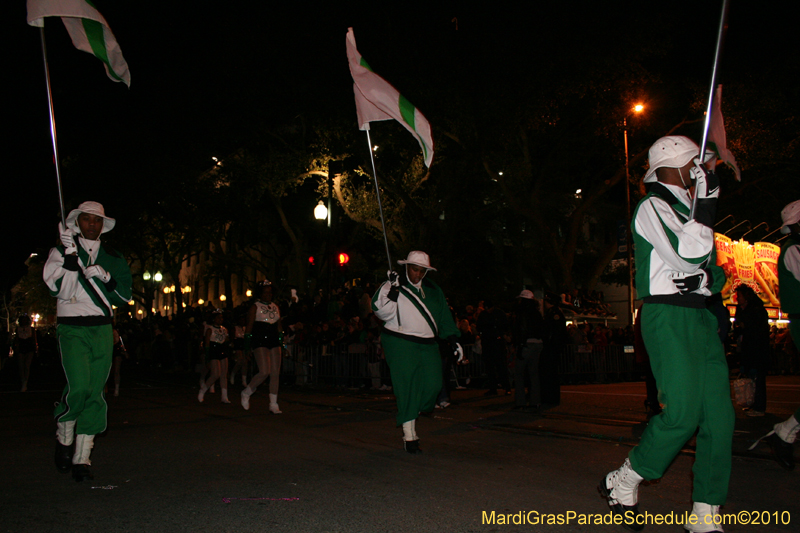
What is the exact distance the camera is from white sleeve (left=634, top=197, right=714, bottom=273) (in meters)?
3.70

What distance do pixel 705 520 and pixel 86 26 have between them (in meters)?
6.25

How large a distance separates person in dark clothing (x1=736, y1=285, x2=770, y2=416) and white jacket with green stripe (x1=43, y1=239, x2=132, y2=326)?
760 cm

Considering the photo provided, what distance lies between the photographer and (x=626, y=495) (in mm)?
3936

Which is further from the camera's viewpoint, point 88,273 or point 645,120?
point 645,120

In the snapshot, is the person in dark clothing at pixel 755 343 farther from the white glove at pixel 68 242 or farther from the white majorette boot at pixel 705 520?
the white glove at pixel 68 242

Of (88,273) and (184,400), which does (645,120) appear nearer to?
(184,400)

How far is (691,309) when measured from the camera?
389 centimetres

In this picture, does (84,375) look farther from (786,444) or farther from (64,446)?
(786,444)

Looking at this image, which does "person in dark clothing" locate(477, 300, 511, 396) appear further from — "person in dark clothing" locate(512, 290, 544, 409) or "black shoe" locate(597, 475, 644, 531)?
"black shoe" locate(597, 475, 644, 531)

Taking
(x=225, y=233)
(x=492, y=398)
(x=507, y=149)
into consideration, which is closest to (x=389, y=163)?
(x=507, y=149)

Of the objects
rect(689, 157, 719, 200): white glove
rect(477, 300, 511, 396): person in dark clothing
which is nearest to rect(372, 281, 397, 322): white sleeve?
rect(689, 157, 719, 200): white glove

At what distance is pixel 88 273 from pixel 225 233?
43902mm

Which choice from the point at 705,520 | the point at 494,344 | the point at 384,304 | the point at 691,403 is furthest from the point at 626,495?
the point at 494,344

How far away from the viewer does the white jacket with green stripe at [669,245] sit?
371cm
